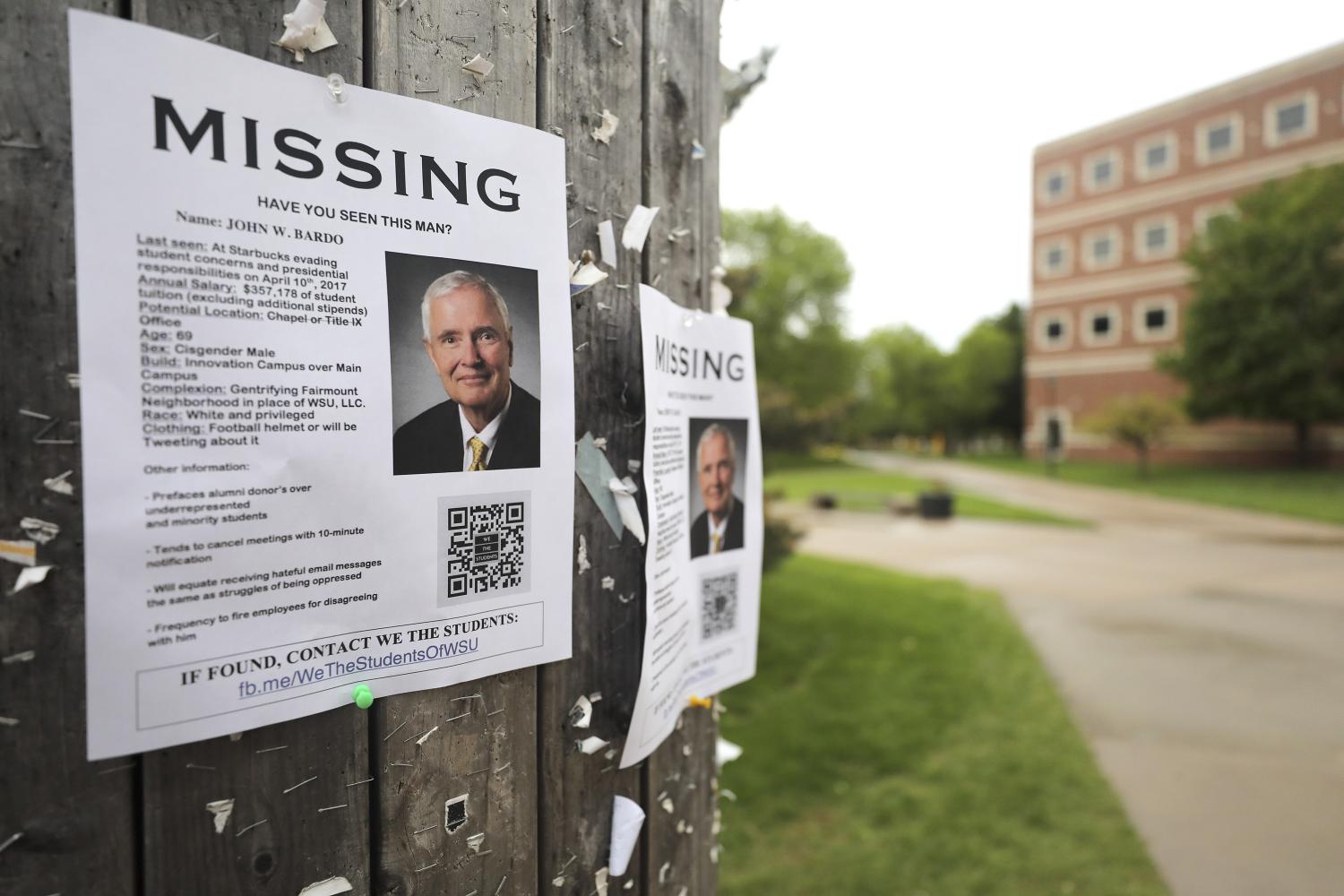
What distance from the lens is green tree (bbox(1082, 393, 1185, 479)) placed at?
2322 centimetres

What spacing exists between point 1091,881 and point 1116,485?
22.6 meters

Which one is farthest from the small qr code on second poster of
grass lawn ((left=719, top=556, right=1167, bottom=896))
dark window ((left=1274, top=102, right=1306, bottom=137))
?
dark window ((left=1274, top=102, right=1306, bottom=137))

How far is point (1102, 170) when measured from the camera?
102 ft

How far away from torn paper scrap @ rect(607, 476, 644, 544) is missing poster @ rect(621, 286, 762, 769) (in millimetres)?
29

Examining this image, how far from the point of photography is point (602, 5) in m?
1.11

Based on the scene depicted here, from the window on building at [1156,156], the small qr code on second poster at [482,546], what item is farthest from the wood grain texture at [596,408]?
the window on building at [1156,156]

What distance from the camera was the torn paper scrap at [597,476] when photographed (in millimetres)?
1082

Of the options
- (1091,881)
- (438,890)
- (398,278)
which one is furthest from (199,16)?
(1091,881)

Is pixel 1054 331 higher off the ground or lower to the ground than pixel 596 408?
higher

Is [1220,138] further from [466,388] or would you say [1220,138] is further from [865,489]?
[466,388]

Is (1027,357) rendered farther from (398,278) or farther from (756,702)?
(398,278)

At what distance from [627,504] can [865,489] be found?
20.3 m

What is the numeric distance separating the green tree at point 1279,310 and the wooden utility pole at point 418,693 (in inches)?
1119

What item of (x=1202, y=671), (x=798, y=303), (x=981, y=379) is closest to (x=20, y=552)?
(x=1202, y=671)
